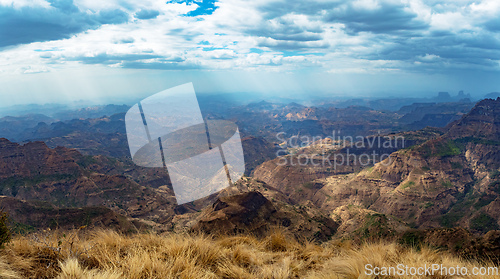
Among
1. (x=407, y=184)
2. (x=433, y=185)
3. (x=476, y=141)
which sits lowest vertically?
(x=407, y=184)

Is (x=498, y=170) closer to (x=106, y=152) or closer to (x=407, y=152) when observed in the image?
(x=407, y=152)

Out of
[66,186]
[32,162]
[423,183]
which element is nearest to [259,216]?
[66,186]

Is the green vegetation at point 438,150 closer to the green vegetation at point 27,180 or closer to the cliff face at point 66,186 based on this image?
the cliff face at point 66,186

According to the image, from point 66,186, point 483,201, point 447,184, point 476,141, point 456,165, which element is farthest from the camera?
point 476,141

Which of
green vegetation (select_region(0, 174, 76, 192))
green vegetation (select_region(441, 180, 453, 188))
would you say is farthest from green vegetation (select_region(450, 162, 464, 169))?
green vegetation (select_region(0, 174, 76, 192))

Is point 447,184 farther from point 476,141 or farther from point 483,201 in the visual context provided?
point 476,141

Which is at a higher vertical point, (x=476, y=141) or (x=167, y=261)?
(x=167, y=261)

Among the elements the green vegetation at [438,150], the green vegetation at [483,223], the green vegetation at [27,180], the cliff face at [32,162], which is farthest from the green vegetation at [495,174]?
the green vegetation at [27,180]
